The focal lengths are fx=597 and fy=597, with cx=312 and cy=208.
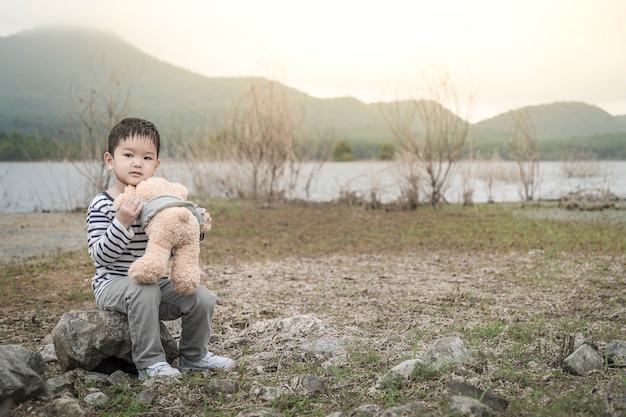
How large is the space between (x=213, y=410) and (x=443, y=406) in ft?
3.92

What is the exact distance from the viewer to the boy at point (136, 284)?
11.7 ft

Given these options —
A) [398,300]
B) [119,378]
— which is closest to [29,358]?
[119,378]

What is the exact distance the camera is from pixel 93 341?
144 inches

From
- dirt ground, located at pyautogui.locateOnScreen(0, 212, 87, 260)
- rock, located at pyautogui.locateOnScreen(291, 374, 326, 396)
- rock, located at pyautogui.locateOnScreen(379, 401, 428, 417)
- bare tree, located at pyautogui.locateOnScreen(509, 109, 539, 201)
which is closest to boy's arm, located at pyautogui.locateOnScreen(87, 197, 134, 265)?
rock, located at pyautogui.locateOnScreen(291, 374, 326, 396)

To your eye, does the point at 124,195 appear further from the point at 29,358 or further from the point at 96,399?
the point at 96,399

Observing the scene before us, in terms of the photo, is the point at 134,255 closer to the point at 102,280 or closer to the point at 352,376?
the point at 102,280

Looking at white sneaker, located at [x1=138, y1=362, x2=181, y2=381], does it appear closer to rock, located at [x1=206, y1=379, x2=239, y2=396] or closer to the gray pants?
the gray pants

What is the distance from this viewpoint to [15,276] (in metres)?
7.58

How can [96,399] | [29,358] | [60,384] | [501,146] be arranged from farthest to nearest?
[501,146], [29,358], [60,384], [96,399]

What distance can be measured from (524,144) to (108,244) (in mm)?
16493

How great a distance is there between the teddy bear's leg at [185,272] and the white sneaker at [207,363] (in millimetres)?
522

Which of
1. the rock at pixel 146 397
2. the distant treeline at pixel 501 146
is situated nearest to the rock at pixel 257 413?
the rock at pixel 146 397

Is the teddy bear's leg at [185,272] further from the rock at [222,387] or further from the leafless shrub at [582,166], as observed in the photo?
the leafless shrub at [582,166]

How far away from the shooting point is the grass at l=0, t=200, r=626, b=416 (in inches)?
130
